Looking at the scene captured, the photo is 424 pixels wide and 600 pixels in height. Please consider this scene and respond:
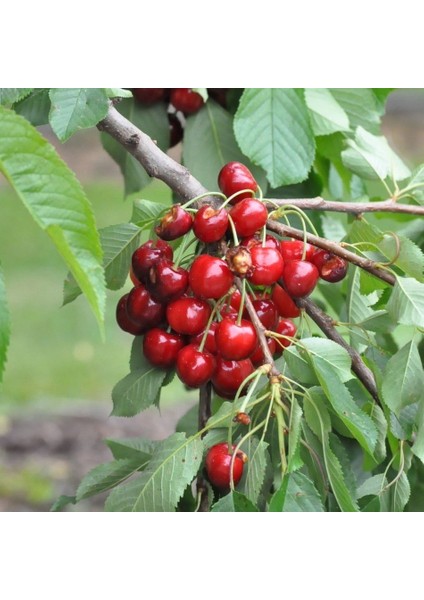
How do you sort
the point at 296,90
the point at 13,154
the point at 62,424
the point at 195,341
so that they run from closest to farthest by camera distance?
the point at 13,154
the point at 195,341
the point at 296,90
the point at 62,424

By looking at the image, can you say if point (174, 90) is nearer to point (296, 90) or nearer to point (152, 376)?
→ point (296, 90)

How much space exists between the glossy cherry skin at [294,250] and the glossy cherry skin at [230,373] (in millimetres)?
109

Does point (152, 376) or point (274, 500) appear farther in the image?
point (152, 376)

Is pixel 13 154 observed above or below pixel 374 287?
above

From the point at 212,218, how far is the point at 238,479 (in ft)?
0.79

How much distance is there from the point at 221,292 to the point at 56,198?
9.4 inches

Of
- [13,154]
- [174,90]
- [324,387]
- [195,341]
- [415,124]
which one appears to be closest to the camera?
[13,154]

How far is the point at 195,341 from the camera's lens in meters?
0.85

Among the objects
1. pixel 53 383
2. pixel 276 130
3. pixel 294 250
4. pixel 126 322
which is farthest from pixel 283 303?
pixel 53 383

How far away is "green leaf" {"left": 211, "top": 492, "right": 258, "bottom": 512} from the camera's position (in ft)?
2.43

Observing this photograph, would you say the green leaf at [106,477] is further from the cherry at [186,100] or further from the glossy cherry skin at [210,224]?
the cherry at [186,100]

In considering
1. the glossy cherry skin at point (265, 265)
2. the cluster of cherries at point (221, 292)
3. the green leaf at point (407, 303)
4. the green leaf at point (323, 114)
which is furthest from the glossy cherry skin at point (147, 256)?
the green leaf at point (323, 114)

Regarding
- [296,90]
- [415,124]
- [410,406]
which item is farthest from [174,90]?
[415,124]

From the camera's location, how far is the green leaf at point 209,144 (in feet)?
3.94
